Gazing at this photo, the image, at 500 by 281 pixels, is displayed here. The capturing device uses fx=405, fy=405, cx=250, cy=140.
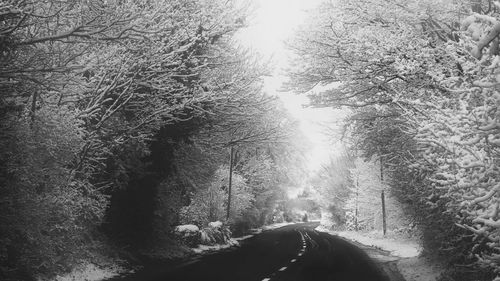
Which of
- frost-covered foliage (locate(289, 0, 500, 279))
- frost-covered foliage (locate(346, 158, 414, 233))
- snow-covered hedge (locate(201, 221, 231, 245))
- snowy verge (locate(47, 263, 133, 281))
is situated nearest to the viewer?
frost-covered foliage (locate(289, 0, 500, 279))

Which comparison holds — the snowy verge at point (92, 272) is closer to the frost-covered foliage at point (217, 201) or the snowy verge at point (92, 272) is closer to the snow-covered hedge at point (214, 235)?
the frost-covered foliage at point (217, 201)

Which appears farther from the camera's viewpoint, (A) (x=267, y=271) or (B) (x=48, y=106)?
(A) (x=267, y=271)

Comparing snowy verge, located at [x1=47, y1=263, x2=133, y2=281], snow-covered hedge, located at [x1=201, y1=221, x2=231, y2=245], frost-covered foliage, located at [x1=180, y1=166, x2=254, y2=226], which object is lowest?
snowy verge, located at [x1=47, y1=263, x2=133, y2=281]

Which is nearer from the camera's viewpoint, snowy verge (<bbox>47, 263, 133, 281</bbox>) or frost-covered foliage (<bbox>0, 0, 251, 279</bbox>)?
frost-covered foliage (<bbox>0, 0, 251, 279</bbox>)

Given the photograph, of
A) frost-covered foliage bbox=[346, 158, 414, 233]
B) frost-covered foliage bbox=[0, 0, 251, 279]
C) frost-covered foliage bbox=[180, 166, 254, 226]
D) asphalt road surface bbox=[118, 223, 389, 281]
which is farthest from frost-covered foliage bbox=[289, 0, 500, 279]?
frost-covered foliage bbox=[346, 158, 414, 233]

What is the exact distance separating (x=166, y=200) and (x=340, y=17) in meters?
9.84

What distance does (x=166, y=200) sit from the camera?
16.0 metres

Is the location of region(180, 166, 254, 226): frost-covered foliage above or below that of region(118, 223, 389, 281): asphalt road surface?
above

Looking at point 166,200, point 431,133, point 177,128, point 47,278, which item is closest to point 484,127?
point 431,133

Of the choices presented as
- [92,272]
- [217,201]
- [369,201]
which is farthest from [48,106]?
[369,201]

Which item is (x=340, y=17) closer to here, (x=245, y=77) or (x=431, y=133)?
(x=431, y=133)

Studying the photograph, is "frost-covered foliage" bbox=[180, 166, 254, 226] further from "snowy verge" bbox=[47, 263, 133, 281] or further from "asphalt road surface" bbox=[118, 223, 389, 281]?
"snowy verge" bbox=[47, 263, 133, 281]

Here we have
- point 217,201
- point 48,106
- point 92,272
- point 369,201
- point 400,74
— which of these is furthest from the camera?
point 369,201

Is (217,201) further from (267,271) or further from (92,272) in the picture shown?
(92,272)
